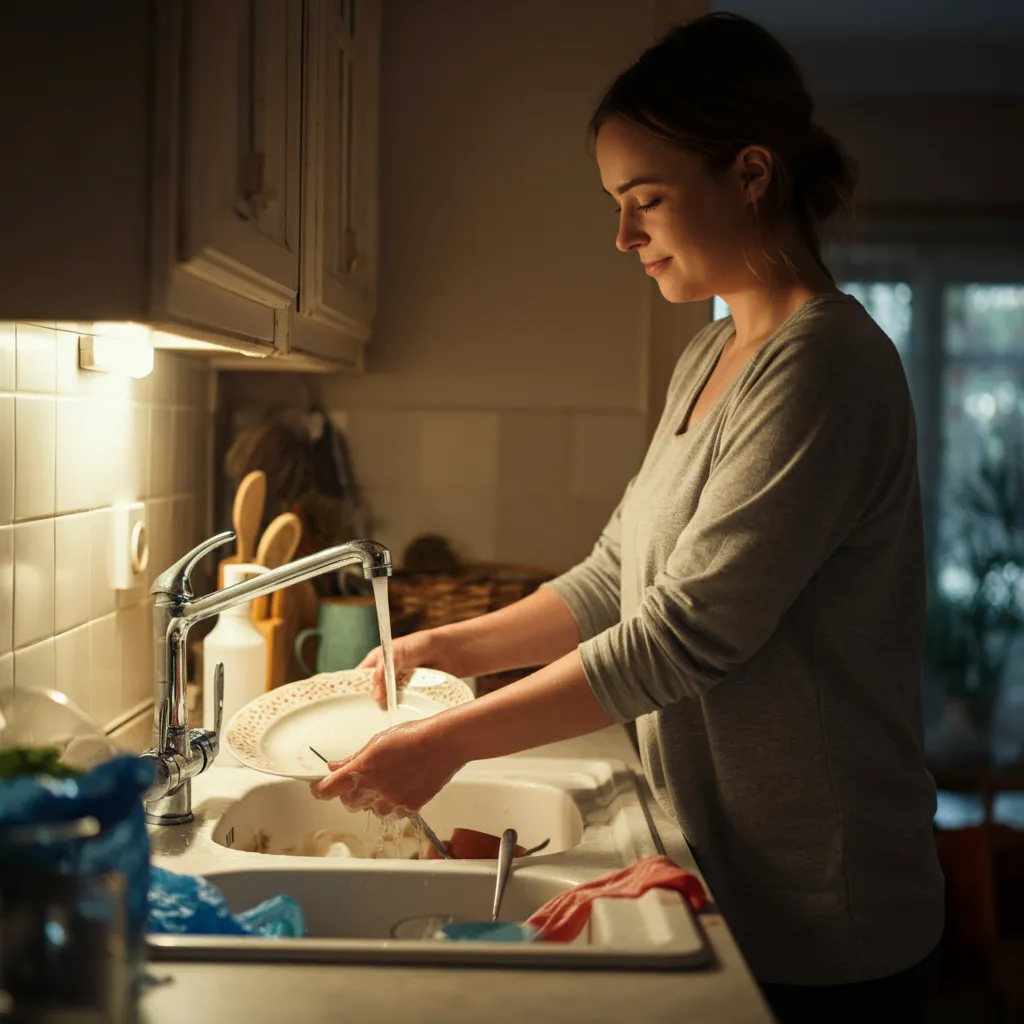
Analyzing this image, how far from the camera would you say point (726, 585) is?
3.37 feet

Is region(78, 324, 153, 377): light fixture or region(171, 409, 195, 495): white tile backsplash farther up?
region(78, 324, 153, 377): light fixture

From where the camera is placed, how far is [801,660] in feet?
3.59

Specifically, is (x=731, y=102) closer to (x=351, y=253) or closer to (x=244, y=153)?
(x=244, y=153)

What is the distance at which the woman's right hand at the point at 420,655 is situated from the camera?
4.70 ft

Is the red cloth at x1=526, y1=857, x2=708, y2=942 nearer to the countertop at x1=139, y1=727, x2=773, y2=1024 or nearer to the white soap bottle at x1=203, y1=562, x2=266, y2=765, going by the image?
the countertop at x1=139, y1=727, x2=773, y2=1024

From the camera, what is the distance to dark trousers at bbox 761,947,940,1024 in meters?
1.11

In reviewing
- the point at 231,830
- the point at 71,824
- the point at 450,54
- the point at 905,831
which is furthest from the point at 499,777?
the point at 450,54

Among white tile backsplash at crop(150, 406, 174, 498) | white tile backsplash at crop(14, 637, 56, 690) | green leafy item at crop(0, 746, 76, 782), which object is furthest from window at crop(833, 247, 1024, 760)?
green leafy item at crop(0, 746, 76, 782)

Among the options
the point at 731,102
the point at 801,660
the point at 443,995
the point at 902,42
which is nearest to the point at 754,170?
the point at 731,102

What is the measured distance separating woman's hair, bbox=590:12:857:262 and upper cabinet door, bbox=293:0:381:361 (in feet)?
1.29

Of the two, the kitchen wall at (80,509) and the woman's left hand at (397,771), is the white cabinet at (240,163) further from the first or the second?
the woman's left hand at (397,771)

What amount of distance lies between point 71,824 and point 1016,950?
2.59 m

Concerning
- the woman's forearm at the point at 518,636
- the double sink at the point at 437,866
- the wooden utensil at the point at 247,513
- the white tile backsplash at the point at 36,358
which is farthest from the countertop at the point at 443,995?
the wooden utensil at the point at 247,513

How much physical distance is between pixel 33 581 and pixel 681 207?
2.45ft
